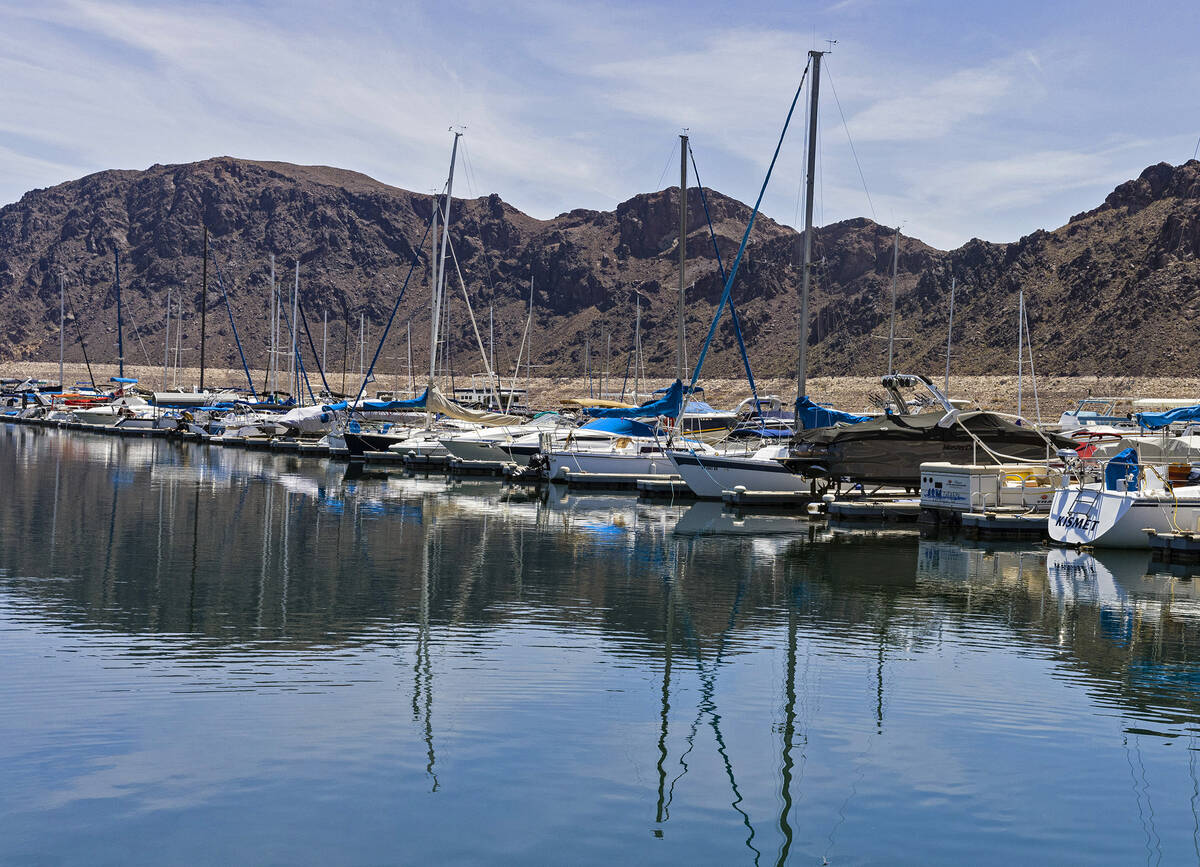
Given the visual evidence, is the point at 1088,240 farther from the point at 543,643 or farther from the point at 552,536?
the point at 543,643

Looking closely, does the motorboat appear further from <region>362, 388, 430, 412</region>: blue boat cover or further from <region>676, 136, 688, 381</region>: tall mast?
<region>362, 388, 430, 412</region>: blue boat cover

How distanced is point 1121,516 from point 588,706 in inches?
629

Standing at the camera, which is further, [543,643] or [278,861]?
[543,643]

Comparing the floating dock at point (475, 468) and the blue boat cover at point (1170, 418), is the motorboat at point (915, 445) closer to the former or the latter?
the floating dock at point (475, 468)

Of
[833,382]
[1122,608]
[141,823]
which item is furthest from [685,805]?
[833,382]

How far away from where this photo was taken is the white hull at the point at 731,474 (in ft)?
114

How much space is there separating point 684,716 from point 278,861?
5170 mm

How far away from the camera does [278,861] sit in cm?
868

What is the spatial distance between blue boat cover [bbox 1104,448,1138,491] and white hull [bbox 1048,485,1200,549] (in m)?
0.18

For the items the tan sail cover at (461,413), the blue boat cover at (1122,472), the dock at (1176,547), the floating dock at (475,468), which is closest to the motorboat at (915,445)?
the blue boat cover at (1122,472)

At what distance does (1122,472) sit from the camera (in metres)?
25.2

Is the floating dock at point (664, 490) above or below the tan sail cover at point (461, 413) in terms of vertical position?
below

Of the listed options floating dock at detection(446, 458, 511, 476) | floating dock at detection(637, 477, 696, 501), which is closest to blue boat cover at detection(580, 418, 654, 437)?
floating dock at detection(637, 477, 696, 501)

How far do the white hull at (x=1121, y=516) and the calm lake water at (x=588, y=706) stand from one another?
0.61 meters
